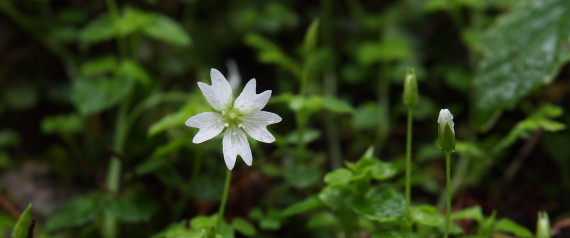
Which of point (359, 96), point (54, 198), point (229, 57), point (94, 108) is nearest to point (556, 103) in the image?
point (359, 96)

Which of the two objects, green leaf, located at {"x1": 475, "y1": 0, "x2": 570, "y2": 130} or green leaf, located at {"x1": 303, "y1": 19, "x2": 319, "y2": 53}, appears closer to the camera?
green leaf, located at {"x1": 303, "y1": 19, "x2": 319, "y2": 53}

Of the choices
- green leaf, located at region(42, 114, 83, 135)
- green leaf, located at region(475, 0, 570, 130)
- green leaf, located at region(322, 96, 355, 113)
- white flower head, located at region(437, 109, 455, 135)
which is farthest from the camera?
green leaf, located at region(42, 114, 83, 135)

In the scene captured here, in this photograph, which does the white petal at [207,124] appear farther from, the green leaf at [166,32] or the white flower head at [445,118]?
the green leaf at [166,32]

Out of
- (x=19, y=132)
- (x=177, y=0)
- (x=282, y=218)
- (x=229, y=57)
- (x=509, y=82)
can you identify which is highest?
(x=177, y=0)

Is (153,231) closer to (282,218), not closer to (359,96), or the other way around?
(282,218)

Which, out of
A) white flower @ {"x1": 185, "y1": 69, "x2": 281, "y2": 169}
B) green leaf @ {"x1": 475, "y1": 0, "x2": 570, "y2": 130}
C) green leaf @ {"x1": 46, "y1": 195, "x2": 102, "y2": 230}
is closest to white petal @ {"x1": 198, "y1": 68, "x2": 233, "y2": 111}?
white flower @ {"x1": 185, "y1": 69, "x2": 281, "y2": 169}

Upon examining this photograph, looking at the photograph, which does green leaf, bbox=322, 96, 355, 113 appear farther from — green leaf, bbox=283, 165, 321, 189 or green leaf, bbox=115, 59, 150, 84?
green leaf, bbox=115, 59, 150, 84
